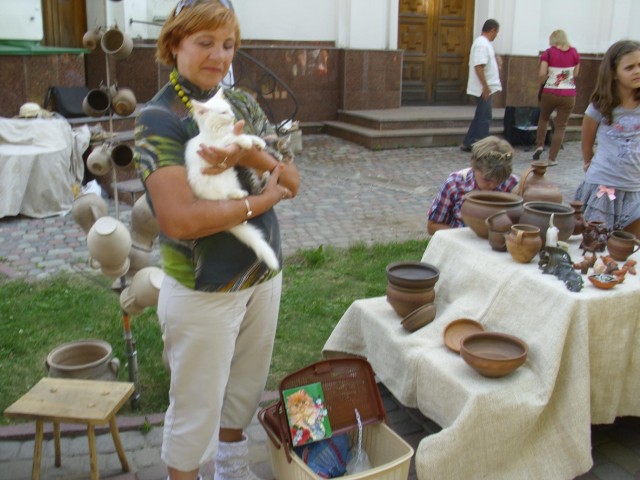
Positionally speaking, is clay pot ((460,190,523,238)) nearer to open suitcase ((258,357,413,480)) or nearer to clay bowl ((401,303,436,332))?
clay bowl ((401,303,436,332))

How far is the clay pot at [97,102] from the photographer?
3.71m

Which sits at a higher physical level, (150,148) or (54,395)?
(150,148)

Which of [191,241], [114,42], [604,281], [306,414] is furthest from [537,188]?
[114,42]

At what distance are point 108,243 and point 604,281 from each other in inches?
83.9

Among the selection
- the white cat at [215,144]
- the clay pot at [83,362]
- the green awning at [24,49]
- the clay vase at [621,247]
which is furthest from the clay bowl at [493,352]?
the green awning at [24,49]

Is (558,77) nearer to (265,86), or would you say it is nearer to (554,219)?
(265,86)

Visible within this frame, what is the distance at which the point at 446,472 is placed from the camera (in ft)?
8.92

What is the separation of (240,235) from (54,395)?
1.27 m

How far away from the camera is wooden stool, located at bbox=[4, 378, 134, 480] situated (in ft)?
8.98

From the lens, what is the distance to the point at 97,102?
373cm

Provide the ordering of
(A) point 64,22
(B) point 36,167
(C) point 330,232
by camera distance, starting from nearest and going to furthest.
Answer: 1. (C) point 330,232
2. (B) point 36,167
3. (A) point 64,22

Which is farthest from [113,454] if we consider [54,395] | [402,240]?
[402,240]

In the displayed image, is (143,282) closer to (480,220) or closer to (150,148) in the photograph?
(150,148)

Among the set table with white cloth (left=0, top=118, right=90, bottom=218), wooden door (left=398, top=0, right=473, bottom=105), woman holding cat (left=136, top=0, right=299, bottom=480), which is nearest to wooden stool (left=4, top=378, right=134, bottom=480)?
woman holding cat (left=136, top=0, right=299, bottom=480)
